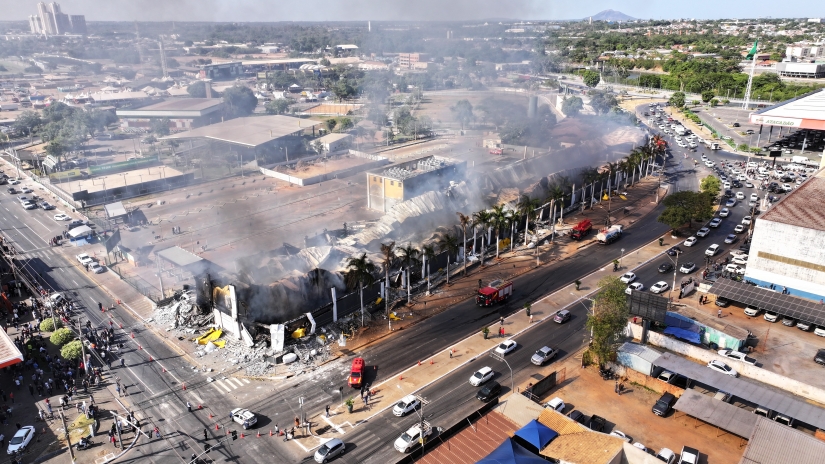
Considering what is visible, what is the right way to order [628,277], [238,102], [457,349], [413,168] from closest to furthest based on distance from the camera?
[457,349], [628,277], [413,168], [238,102]

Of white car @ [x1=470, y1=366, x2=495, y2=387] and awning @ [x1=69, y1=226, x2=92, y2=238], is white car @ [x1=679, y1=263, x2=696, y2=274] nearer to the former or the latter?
white car @ [x1=470, y1=366, x2=495, y2=387]

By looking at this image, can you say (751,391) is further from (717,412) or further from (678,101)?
(678,101)

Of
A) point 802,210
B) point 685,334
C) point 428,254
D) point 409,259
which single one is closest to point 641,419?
point 685,334

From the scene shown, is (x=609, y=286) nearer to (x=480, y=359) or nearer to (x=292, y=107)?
(x=480, y=359)

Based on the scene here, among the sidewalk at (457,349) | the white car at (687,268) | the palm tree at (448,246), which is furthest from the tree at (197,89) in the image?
the white car at (687,268)

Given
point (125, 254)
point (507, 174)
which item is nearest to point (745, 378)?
point (507, 174)

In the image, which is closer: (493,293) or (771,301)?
(771,301)
